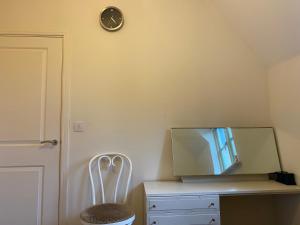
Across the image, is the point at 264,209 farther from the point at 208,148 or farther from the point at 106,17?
the point at 106,17

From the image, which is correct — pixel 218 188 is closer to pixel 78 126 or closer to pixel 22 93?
pixel 78 126

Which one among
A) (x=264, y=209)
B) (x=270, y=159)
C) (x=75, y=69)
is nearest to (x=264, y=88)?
(x=270, y=159)

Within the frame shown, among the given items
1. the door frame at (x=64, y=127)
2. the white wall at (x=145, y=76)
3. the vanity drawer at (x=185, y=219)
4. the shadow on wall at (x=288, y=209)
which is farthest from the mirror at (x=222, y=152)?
the door frame at (x=64, y=127)

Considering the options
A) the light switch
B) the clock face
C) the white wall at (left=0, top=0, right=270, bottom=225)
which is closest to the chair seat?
the white wall at (left=0, top=0, right=270, bottom=225)

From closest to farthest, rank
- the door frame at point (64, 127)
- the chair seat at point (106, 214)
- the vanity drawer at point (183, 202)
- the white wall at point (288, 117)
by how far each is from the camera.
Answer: the chair seat at point (106, 214), the vanity drawer at point (183, 202), the white wall at point (288, 117), the door frame at point (64, 127)

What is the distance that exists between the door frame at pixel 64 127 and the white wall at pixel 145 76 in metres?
0.04

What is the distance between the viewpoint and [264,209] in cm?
238

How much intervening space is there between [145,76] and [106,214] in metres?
Answer: 1.29

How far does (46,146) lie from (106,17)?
1375 mm

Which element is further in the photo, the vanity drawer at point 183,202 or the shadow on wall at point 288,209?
the shadow on wall at point 288,209

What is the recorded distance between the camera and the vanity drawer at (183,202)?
184 cm

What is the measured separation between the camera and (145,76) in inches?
93.6

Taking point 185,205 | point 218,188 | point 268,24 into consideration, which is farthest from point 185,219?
point 268,24

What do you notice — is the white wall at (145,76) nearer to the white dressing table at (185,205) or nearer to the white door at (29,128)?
the white door at (29,128)
